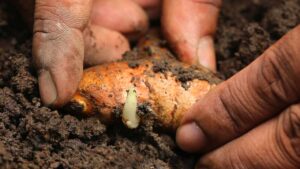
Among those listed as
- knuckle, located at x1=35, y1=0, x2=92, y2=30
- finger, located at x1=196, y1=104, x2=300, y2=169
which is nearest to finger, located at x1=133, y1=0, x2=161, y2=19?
knuckle, located at x1=35, y1=0, x2=92, y2=30

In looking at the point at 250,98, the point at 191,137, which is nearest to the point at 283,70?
the point at 250,98

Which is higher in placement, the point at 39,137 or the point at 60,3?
the point at 60,3

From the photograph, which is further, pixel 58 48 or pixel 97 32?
pixel 97 32

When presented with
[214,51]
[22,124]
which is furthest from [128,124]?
[214,51]

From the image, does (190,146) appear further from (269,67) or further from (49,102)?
(49,102)

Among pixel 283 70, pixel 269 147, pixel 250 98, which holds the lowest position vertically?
pixel 269 147

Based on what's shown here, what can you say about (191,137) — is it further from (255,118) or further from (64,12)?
(64,12)
